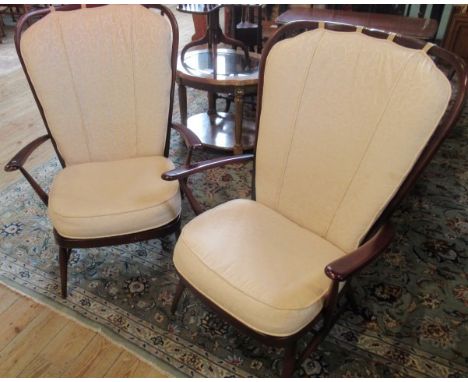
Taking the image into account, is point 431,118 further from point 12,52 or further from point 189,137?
point 12,52

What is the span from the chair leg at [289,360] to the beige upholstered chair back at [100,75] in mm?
1017

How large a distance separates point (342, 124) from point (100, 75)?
3.30 ft

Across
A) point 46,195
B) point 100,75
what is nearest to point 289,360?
point 46,195

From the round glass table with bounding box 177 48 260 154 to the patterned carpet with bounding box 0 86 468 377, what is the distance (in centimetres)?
49

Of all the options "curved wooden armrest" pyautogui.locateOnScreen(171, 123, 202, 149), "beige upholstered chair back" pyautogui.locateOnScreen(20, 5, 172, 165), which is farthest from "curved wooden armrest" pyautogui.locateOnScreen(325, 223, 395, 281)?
"beige upholstered chair back" pyautogui.locateOnScreen(20, 5, 172, 165)

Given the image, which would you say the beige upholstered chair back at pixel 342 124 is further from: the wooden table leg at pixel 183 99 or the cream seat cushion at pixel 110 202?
the wooden table leg at pixel 183 99

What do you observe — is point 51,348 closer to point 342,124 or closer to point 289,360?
point 289,360

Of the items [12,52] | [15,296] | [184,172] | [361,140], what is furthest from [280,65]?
[12,52]

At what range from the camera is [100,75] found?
1520 millimetres

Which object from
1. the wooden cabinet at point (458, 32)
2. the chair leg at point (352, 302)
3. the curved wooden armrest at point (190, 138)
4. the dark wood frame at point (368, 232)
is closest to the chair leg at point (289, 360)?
the dark wood frame at point (368, 232)

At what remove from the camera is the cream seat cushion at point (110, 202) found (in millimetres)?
1312

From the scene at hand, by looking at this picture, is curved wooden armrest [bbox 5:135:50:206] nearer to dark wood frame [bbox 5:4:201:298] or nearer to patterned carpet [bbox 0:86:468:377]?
dark wood frame [bbox 5:4:201:298]

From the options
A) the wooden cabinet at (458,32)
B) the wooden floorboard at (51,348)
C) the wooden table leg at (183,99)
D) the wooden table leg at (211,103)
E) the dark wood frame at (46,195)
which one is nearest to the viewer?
the wooden floorboard at (51,348)

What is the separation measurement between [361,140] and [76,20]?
3.87 ft
